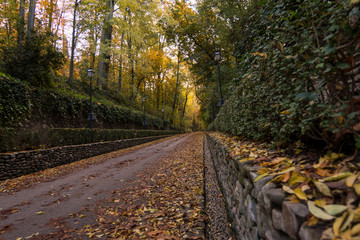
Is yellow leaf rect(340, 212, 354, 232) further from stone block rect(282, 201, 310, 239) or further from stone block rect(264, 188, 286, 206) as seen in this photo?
stone block rect(264, 188, 286, 206)

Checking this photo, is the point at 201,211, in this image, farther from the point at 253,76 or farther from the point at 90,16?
the point at 90,16

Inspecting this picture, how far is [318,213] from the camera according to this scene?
2.73 ft

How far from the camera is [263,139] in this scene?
315cm

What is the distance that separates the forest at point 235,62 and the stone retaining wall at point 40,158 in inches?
60.9

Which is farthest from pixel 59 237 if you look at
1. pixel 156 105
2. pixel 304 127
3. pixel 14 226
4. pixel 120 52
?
pixel 156 105

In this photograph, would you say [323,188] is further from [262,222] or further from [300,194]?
[262,222]

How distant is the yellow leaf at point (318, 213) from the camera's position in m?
0.79

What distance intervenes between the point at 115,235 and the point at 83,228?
2.08ft

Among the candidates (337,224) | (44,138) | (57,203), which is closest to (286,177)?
(337,224)

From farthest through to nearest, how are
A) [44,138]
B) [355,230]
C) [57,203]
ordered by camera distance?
1. [44,138]
2. [57,203]
3. [355,230]

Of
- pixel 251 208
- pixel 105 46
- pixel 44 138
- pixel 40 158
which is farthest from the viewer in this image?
pixel 105 46

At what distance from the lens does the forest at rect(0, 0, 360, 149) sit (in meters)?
1.36

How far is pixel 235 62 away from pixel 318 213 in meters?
13.8

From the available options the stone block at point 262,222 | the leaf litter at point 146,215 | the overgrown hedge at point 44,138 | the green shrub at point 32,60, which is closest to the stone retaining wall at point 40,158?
the overgrown hedge at point 44,138
